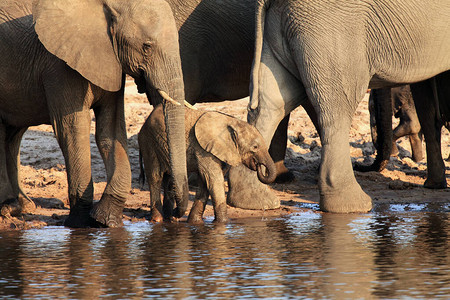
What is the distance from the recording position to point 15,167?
8328mm

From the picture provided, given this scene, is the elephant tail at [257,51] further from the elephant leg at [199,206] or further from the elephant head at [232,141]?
the elephant leg at [199,206]

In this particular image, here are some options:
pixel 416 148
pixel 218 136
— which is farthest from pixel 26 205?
pixel 416 148

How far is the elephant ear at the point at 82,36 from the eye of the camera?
7047mm

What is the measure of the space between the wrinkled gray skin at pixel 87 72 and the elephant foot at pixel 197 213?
0.21 metres

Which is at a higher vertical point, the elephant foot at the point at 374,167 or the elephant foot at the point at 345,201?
the elephant foot at the point at 374,167

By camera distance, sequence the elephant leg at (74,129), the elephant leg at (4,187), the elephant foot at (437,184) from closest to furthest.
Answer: the elephant leg at (74,129), the elephant leg at (4,187), the elephant foot at (437,184)

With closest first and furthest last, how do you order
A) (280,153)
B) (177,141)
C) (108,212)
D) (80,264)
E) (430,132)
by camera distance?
1. (80,264)
2. (177,141)
3. (108,212)
4. (430,132)
5. (280,153)

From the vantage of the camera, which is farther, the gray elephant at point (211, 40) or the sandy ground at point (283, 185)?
the gray elephant at point (211, 40)

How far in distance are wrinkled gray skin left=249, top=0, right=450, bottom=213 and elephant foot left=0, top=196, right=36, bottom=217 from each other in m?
1.92

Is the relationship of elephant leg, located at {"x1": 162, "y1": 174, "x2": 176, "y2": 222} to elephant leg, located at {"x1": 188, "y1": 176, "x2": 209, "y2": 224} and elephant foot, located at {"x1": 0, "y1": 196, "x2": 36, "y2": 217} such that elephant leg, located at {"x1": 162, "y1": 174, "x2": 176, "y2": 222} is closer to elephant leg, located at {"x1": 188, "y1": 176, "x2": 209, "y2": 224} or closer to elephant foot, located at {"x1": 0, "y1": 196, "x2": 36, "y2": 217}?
elephant leg, located at {"x1": 188, "y1": 176, "x2": 209, "y2": 224}

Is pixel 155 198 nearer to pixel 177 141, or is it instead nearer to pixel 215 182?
pixel 215 182

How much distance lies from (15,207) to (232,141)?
5.70 ft

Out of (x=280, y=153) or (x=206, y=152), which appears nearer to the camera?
(x=206, y=152)

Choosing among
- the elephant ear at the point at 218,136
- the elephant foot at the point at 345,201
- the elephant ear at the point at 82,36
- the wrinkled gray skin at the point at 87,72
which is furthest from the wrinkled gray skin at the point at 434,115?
the elephant ear at the point at 82,36
